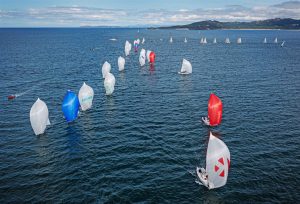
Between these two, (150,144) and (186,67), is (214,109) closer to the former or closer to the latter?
(150,144)

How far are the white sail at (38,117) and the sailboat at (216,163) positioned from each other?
2581 cm

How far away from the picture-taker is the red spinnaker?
43.0 m

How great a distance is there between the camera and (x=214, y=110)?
43500 mm

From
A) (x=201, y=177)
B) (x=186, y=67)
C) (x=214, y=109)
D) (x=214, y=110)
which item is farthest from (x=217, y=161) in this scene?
(x=186, y=67)

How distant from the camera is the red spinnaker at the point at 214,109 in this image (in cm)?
4297

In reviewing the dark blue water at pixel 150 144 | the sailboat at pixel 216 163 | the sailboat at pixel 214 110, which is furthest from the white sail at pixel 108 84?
the sailboat at pixel 216 163

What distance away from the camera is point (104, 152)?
38.6m

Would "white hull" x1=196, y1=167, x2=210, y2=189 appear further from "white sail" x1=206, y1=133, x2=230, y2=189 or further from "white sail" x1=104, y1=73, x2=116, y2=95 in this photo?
"white sail" x1=104, y1=73, x2=116, y2=95

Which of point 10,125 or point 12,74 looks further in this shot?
point 12,74

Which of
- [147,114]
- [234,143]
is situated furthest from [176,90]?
[234,143]

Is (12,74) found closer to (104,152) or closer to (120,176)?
(104,152)

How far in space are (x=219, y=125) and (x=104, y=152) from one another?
19354 mm

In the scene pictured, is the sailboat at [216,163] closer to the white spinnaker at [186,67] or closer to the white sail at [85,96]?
the white sail at [85,96]

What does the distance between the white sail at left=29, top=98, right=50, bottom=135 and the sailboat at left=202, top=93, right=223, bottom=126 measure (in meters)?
24.8
